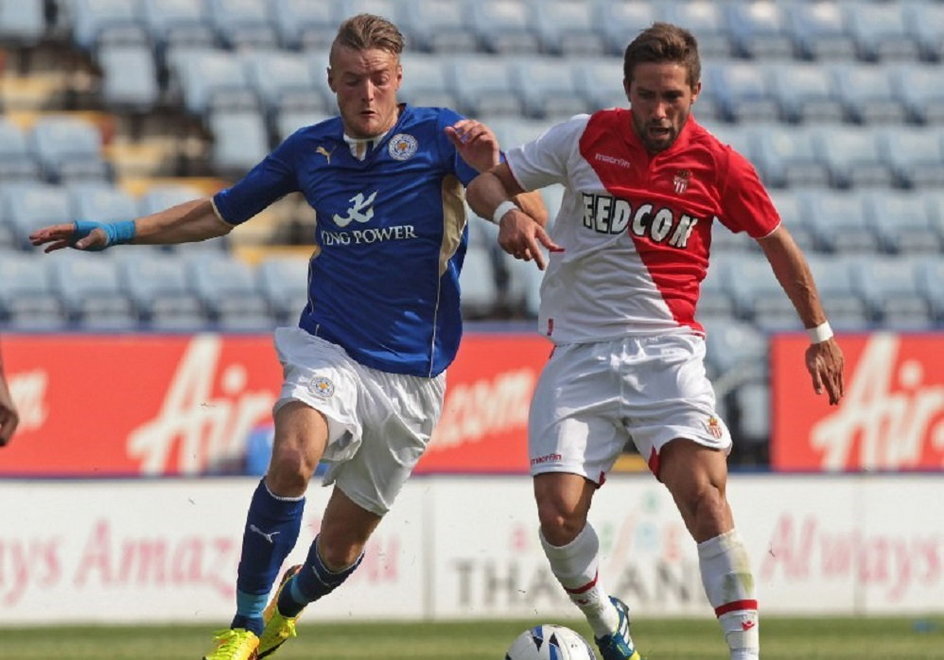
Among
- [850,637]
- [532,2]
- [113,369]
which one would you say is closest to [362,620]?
[113,369]

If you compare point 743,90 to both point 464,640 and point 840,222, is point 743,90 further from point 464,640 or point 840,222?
point 464,640

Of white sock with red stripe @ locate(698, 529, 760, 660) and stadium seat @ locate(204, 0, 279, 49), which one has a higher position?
stadium seat @ locate(204, 0, 279, 49)

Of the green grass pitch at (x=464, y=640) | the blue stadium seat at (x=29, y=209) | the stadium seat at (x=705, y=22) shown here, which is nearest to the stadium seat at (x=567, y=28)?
the stadium seat at (x=705, y=22)

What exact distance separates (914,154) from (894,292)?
2539 millimetres

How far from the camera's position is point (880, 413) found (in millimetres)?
15164

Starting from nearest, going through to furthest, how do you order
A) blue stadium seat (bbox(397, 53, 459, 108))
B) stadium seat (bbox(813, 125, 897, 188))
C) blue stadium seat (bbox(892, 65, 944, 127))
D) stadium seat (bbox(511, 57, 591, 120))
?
blue stadium seat (bbox(397, 53, 459, 108)) < stadium seat (bbox(511, 57, 591, 120)) < stadium seat (bbox(813, 125, 897, 188)) < blue stadium seat (bbox(892, 65, 944, 127))

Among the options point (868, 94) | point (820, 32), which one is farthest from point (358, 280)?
point (820, 32)

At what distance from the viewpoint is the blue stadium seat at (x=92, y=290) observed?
51.2 feet

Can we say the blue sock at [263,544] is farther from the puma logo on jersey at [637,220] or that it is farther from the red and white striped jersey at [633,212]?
the puma logo on jersey at [637,220]

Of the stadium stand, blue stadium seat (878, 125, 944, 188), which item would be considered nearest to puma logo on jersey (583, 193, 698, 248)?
the stadium stand

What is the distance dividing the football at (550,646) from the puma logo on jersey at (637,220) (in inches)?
59.5

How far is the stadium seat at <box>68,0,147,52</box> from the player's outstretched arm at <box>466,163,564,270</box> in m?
11.4

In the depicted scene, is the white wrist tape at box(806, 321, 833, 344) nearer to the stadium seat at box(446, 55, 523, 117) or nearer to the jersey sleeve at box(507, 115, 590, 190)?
the jersey sleeve at box(507, 115, 590, 190)

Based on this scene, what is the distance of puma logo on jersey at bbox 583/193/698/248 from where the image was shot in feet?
23.5
